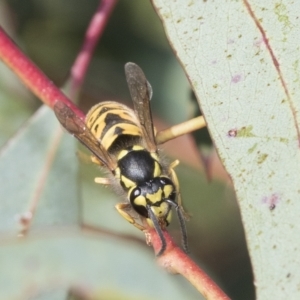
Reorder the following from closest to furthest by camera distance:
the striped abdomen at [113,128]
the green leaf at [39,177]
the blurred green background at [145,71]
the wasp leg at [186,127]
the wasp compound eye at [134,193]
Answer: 1. the wasp leg at [186,127]
2. the wasp compound eye at [134,193]
3. the striped abdomen at [113,128]
4. the green leaf at [39,177]
5. the blurred green background at [145,71]

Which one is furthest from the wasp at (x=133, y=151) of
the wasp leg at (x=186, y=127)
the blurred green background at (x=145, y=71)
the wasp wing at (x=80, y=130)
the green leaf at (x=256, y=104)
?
the blurred green background at (x=145, y=71)

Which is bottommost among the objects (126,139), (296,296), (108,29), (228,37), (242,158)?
(296,296)

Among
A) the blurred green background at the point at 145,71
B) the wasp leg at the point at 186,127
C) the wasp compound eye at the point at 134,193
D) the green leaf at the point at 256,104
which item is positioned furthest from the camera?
the blurred green background at the point at 145,71

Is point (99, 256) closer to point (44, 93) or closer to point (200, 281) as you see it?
point (44, 93)

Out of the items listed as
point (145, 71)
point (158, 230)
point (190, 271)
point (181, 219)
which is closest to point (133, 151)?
point (181, 219)

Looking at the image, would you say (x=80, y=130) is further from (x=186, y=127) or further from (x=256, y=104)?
(x=256, y=104)

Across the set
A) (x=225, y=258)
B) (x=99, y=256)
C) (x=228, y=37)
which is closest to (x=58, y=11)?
(x=225, y=258)

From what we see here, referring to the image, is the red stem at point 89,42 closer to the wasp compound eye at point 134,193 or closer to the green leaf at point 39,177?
the green leaf at point 39,177

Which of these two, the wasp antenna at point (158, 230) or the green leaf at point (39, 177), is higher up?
the green leaf at point (39, 177)
